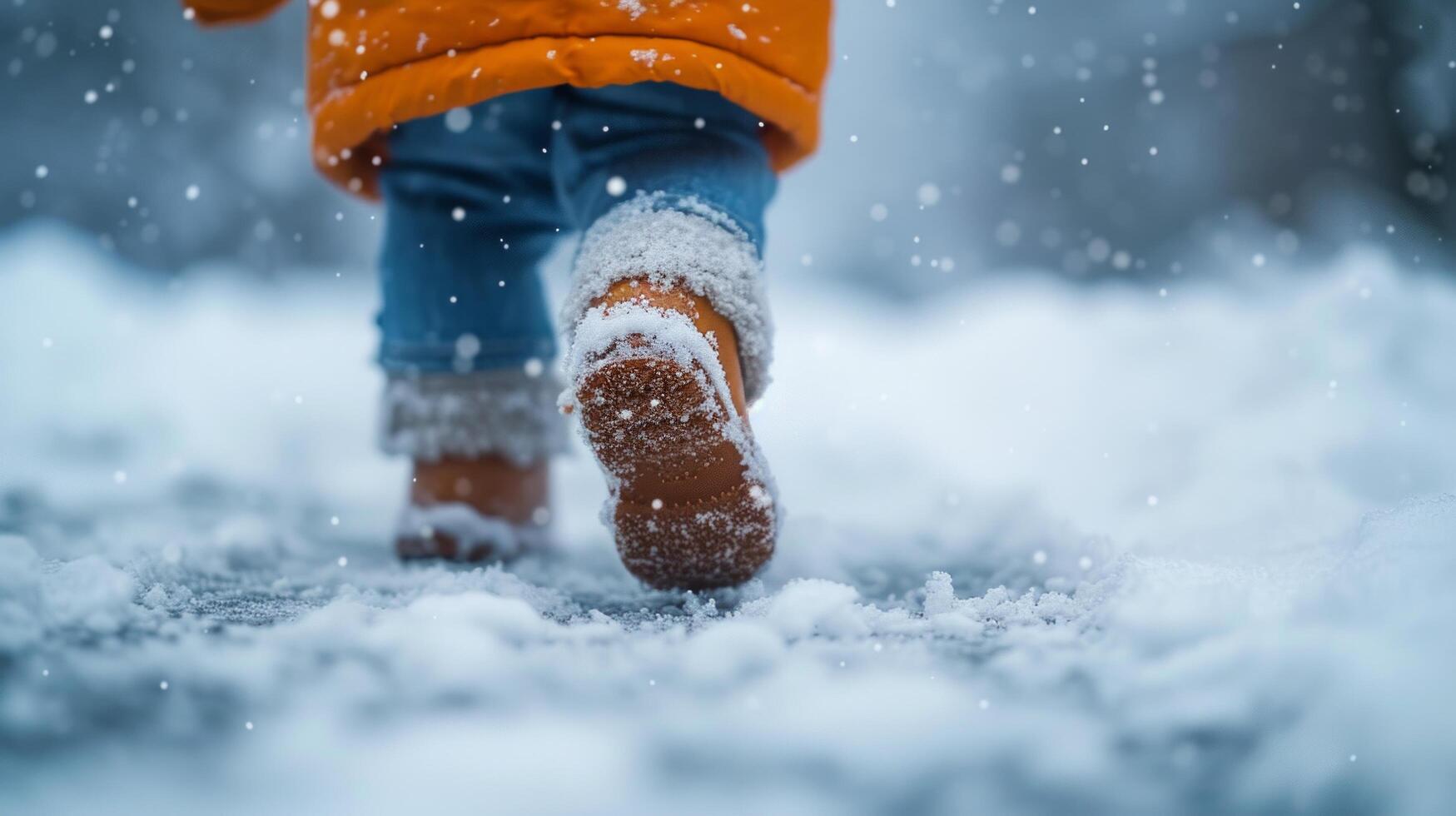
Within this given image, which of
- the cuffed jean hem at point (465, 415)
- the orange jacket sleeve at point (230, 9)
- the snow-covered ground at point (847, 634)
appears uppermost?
the orange jacket sleeve at point (230, 9)

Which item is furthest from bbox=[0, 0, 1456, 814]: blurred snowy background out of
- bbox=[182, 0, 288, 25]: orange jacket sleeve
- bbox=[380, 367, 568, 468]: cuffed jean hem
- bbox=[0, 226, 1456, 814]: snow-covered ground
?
bbox=[182, 0, 288, 25]: orange jacket sleeve

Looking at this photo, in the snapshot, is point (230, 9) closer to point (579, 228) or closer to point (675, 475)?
point (579, 228)

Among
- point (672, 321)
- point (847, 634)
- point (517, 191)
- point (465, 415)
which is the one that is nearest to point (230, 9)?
point (517, 191)

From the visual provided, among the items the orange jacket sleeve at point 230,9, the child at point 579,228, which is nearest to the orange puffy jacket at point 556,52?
the child at point 579,228

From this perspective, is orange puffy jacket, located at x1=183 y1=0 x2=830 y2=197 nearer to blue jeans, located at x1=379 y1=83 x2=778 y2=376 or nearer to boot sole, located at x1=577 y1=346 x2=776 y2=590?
blue jeans, located at x1=379 y1=83 x2=778 y2=376

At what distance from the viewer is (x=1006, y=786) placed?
34cm

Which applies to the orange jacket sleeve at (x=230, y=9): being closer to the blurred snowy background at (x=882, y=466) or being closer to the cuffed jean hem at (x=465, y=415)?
the cuffed jean hem at (x=465, y=415)

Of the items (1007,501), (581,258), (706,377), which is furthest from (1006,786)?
(1007,501)

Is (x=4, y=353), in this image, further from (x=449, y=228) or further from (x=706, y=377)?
(x=706, y=377)

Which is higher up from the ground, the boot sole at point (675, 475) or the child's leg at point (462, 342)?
the child's leg at point (462, 342)

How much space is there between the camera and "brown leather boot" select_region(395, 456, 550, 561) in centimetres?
85

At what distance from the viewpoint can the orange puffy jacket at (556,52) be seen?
2.11ft

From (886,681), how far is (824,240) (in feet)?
6.33

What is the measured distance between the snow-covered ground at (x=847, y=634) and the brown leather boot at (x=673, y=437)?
0.13ft
